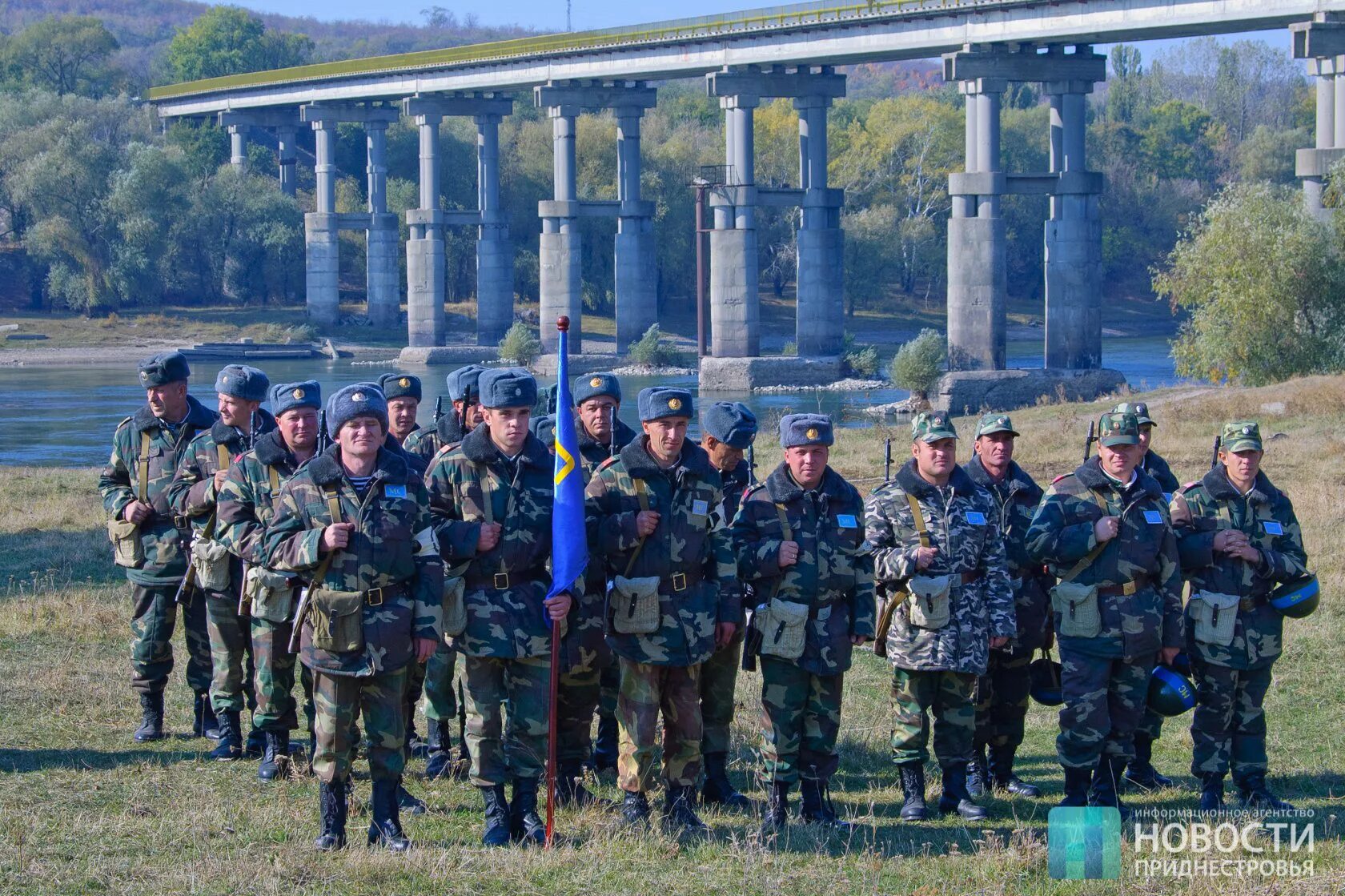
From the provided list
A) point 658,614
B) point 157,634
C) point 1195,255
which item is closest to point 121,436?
point 157,634

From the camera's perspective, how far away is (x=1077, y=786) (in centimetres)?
856

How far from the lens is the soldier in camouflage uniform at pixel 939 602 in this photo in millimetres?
8461

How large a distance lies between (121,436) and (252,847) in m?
3.45

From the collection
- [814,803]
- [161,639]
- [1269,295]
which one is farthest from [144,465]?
[1269,295]

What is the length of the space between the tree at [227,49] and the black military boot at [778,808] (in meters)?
113

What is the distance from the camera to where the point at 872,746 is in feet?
33.4

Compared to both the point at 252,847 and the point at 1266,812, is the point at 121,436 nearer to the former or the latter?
the point at 252,847

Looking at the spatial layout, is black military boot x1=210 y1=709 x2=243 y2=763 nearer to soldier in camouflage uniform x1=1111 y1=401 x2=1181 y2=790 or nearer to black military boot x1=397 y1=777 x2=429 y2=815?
black military boot x1=397 y1=777 x2=429 y2=815

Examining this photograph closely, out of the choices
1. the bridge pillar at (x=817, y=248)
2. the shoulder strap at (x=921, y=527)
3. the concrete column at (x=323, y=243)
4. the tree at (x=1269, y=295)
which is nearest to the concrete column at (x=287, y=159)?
the concrete column at (x=323, y=243)

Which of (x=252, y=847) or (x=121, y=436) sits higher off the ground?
(x=121, y=436)

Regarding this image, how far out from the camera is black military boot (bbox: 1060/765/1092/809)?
854 cm

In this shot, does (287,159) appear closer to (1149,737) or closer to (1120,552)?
(1149,737)

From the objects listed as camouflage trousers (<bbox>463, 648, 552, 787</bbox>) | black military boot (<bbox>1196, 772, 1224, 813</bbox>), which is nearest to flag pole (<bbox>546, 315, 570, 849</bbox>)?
camouflage trousers (<bbox>463, 648, 552, 787</bbox>)

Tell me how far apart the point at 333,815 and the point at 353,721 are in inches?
16.6
